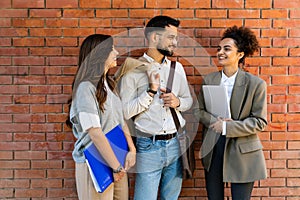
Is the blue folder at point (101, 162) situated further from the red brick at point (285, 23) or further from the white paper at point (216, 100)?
the red brick at point (285, 23)

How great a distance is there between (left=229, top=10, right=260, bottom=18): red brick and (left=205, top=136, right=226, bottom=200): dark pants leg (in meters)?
1.04

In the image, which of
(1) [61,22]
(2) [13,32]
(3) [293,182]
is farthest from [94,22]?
(3) [293,182]

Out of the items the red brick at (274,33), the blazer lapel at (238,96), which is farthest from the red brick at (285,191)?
the red brick at (274,33)

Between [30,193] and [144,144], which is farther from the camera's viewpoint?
[30,193]

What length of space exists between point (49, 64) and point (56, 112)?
1.30 ft

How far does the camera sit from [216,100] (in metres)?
2.70

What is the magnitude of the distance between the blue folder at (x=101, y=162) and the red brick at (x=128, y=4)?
1100 millimetres

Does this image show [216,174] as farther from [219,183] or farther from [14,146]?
[14,146]

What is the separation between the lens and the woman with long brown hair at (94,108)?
2.25 meters

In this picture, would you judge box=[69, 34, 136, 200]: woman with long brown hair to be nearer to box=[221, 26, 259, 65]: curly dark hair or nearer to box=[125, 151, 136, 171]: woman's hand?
box=[125, 151, 136, 171]: woman's hand

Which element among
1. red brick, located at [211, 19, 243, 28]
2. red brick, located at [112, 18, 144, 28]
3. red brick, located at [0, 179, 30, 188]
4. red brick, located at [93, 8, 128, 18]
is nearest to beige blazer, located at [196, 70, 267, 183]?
red brick, located at [211, 19, 243, 28]

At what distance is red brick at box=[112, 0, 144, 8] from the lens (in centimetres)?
299

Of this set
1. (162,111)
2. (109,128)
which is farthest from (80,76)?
(162,111)

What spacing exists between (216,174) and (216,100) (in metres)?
0.56
